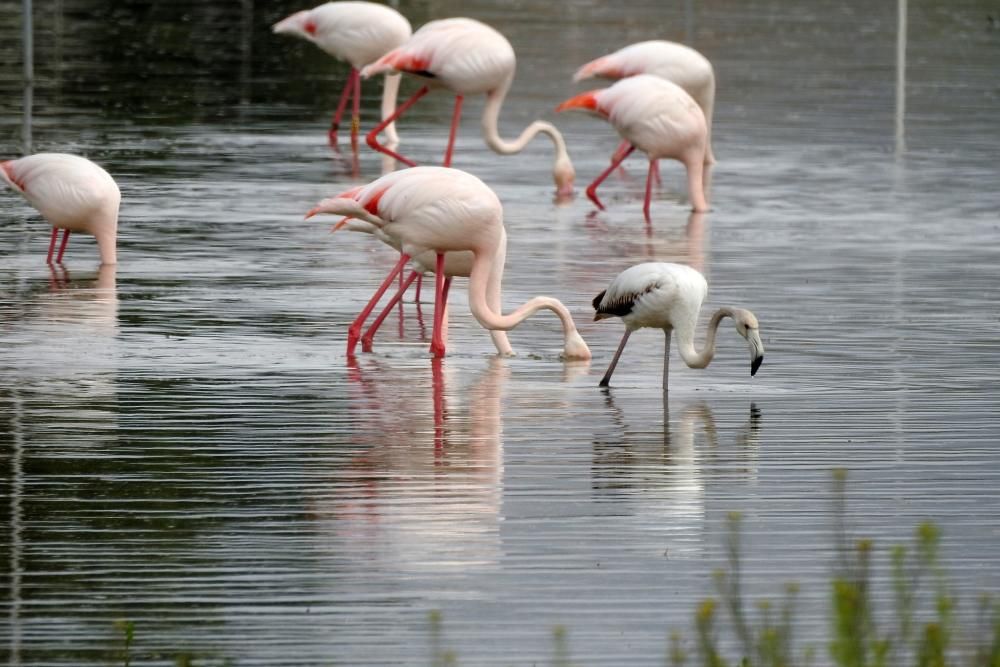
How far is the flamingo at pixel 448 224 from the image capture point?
32.5 ft

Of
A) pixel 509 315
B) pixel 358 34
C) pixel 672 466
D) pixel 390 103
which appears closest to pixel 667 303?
pixel 509 315

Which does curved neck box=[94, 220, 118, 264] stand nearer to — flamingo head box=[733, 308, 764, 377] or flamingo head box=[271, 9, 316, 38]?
flamingo head box=[733, 308, 764, 377]

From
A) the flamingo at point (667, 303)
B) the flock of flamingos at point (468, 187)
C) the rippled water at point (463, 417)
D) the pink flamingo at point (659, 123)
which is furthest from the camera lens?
the pink flamingo at point (659, 123)

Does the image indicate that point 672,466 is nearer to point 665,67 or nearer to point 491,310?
point 491,310

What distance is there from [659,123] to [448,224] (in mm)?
5602

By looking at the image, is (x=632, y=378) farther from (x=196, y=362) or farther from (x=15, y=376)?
(x=15, y=376)

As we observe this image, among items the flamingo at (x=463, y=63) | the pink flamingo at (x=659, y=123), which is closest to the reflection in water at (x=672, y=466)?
the pink flamingo at (x=659, y=123)

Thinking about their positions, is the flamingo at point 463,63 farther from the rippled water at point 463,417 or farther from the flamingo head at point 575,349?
the flamingo head at point 575,349

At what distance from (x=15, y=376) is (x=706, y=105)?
33.1 ft

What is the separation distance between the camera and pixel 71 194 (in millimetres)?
12133

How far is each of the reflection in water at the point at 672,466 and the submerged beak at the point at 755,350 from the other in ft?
0.67

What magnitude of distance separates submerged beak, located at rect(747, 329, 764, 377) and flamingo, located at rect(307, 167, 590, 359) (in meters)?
1.24

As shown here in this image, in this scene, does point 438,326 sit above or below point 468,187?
below

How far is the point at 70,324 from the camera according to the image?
34.5ft
